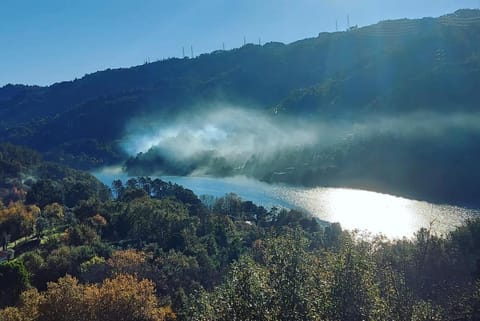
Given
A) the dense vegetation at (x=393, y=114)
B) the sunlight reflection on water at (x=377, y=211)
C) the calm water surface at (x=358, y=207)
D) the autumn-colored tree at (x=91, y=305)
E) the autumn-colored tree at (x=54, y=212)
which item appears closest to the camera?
the autumn-colored tree at (x=91, y=305)

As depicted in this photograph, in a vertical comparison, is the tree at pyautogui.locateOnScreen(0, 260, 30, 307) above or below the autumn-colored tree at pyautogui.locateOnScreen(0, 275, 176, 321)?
below

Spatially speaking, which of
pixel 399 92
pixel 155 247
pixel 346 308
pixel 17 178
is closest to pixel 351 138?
pixel 399 92

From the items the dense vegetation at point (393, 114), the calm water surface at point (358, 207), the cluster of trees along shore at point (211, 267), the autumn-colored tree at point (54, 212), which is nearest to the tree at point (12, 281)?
the cluster of trees along shore at point (211, 267)

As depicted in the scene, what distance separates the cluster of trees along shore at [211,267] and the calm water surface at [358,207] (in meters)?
9.13

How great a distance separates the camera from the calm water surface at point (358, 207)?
205 feet

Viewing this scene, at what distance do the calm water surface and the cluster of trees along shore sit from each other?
9.13 metres

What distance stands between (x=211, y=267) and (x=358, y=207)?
4638 centimetres

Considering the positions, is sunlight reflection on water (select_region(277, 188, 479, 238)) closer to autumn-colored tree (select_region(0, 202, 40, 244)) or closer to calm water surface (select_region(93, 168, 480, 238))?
calm water surface (select_region(93, 168, 480, 238))

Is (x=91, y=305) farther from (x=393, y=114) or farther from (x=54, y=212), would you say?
(x=393, y=114)

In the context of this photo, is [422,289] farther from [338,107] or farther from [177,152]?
[177,152]

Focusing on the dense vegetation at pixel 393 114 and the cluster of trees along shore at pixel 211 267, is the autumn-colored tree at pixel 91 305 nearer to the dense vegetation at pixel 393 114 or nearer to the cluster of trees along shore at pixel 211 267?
the cluster of trees along shore at pixel 211 267

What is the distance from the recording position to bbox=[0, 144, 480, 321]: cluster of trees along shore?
13016 mm

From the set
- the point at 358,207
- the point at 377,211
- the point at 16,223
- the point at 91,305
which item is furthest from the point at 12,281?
the point at 358,207

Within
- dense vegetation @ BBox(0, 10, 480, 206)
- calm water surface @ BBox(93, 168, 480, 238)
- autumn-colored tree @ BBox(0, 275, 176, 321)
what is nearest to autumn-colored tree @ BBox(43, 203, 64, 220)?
autumn-colored tree @ BBox(0, 275, 176, 321)
